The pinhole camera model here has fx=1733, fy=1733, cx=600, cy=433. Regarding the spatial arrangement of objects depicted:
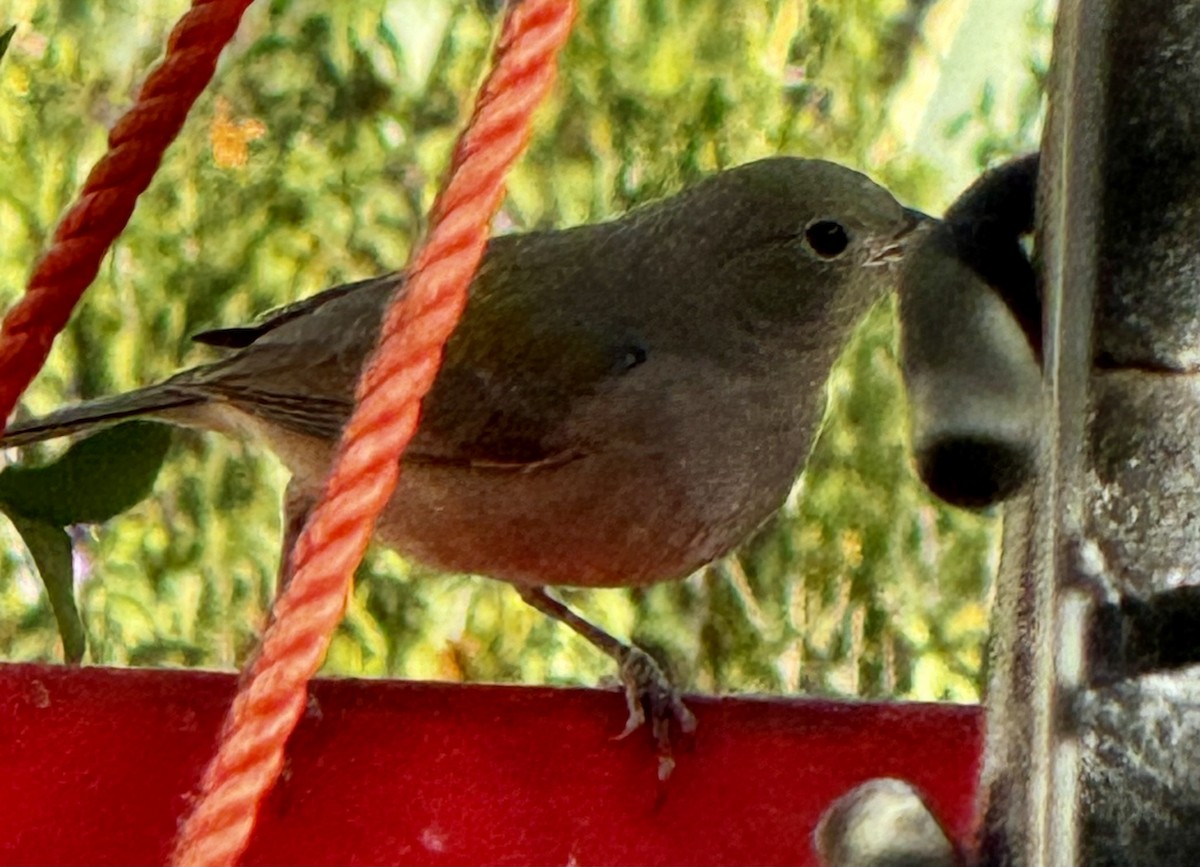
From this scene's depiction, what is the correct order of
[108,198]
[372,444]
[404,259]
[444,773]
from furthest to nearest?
[404,259] < [444,773] < [108,198] < [372,444]

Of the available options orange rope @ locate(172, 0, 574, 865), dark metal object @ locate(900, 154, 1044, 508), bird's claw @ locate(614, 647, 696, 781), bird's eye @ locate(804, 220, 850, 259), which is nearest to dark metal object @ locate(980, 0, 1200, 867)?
dark metal object @ locate(900, 154, 1044, 508)

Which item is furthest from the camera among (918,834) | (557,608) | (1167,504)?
(557,608)

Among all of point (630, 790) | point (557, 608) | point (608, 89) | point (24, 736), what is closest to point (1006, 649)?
point (630, 790)

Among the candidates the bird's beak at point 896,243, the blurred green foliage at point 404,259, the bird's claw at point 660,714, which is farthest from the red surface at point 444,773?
the blurred green foliage at point 404,259

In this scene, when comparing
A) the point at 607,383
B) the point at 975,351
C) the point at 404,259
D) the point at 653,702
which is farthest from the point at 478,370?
the point at 404,259

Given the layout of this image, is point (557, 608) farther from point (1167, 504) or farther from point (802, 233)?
point (1167, 504)

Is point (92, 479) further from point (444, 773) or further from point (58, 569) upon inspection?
point (444, 773)

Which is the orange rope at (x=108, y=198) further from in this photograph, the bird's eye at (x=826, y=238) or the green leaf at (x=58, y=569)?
the bird's eye at (x=826, y=238)

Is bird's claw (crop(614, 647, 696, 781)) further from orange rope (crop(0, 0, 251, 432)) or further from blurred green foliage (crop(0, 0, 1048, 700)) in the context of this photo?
blurred green foliage (crop(0, 0, 1048, 700))
